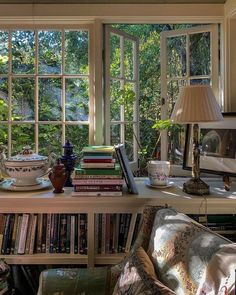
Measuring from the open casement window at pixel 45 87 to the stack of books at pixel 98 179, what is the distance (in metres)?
0.48

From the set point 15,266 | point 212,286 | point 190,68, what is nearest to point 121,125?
point 190,68

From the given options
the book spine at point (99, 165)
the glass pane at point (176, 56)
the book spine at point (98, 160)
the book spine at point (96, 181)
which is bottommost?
the book spine at point (96, 181)

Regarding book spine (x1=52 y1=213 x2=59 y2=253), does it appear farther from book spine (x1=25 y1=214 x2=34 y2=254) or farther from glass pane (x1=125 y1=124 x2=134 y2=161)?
glass pane (x1=125 y1=124 x2=134 y2=161)

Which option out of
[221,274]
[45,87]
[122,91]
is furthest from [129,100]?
[221,274]

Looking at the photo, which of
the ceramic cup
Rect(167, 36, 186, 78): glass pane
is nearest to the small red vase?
the ceramic cup

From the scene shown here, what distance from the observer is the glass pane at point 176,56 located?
2277mm

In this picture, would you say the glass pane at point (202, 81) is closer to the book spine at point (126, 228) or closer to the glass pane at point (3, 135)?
the book spine at point (126, 228)

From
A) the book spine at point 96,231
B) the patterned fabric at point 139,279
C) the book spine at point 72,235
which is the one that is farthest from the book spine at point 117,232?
the patterned fabric at point 139,279

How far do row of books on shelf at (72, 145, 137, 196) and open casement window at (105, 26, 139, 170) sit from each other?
1.50ft

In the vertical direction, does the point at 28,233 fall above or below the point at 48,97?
below

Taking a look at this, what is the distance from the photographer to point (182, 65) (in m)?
2.29

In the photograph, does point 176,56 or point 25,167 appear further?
point 176,56

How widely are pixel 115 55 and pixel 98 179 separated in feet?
3.15

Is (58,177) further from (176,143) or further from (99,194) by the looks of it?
(176,143)
